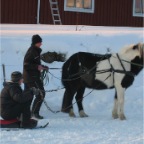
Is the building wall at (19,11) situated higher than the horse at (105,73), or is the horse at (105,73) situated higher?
the building wall at (19,11)

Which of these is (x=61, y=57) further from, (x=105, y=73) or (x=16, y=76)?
(x=16, y=76)

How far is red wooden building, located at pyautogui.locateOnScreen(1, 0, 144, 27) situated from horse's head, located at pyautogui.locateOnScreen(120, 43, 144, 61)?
11419 mm

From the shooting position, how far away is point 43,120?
8.82m

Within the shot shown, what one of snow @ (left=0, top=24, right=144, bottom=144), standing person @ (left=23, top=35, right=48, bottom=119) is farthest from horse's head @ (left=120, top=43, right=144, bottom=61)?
standing person @ (left=23, top=35, right=48, bottom=119)

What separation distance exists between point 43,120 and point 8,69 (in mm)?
4290

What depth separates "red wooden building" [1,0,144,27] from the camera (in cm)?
2030

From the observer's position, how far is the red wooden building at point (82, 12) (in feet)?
66.6

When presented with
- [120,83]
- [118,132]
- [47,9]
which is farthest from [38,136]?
[47,9]

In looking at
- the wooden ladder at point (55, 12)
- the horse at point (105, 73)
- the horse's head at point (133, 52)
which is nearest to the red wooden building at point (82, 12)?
the wooden ladder at point (55, 12)

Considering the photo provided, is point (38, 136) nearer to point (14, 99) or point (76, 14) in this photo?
point (14, 99)

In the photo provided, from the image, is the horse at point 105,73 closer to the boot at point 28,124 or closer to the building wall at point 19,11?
the boot at point 28,124

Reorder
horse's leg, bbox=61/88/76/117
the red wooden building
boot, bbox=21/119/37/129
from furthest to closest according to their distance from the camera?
the red wooden building < horse's leg, bbox=61/88/76/117 < boot, bbox=21/119/37/129

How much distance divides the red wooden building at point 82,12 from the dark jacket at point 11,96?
1281 cm

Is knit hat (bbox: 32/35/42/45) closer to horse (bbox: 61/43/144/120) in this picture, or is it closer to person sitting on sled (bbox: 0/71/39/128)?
horse (bbox: 61/43/144/120)
